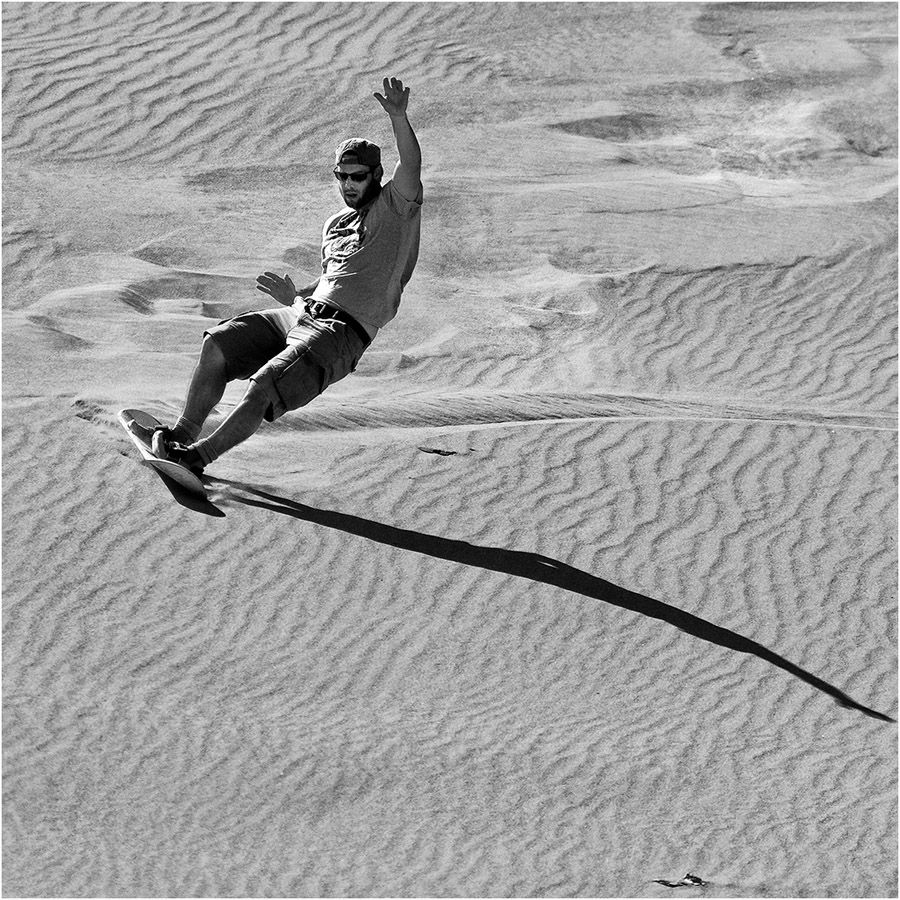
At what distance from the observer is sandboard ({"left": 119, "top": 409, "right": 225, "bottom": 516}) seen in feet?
26.4

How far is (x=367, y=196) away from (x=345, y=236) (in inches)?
9.1

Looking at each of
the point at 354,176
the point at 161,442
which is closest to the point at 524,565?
the point at 161,442

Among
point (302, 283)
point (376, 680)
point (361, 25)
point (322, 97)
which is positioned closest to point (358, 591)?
point (376, 680)

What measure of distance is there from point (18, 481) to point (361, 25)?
7.65 m

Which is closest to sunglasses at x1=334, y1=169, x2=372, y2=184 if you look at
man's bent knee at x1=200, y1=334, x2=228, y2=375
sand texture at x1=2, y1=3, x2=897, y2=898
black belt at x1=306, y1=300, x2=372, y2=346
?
black belt at x1=306, y1=300, x2=372, y2=346

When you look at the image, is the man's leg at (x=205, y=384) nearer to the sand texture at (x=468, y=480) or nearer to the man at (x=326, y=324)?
the man at (x=326, y=324)

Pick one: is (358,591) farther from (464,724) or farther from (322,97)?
(322,97)

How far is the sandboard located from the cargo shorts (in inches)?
18.7

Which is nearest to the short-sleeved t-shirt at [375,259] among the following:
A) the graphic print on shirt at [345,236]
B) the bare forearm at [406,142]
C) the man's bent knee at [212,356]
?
the graphic print on shirt at [345,236]

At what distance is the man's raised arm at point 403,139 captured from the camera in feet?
24.4

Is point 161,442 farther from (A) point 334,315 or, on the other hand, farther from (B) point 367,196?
(B) point 367,196

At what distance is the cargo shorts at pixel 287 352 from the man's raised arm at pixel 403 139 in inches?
28.1

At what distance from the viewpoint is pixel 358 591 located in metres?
7.73

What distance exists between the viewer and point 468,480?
29.0 ft
